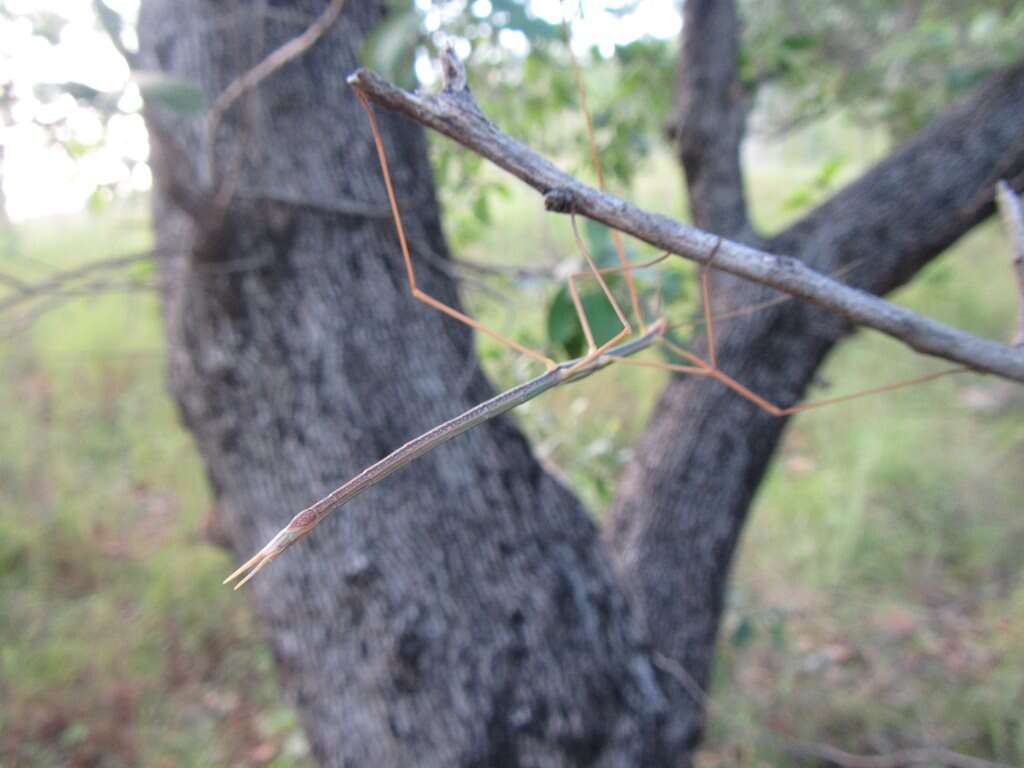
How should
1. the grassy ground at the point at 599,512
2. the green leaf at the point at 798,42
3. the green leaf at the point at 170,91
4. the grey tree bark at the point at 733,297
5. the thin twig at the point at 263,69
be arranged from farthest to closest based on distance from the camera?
1. the grassy ground at the point at 599,512
2. the green leaf at the point at 798,42
3. the grey tree bark at the point at 733,297
4. the thin twig at the point at 263,69
5. the green leaf at the point at 170,91

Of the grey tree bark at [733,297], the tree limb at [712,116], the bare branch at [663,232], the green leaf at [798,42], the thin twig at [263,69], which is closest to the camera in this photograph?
the bare branch at [663,232]

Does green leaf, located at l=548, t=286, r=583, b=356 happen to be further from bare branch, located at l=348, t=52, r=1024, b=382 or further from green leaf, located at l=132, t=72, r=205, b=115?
green leaf, located at l=132, t=72, r=205, b=115

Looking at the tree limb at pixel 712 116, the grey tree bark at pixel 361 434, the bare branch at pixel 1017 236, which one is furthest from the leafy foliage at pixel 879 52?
the bare branch at pixel 1017 236

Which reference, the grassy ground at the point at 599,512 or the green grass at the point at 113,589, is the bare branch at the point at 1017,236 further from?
the green grass at the point at 113,589

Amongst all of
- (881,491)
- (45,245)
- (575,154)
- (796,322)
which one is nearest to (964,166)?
(796,322)

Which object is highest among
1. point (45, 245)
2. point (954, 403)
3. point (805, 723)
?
point (45, 245)

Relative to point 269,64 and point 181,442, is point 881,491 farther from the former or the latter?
point 181,442
